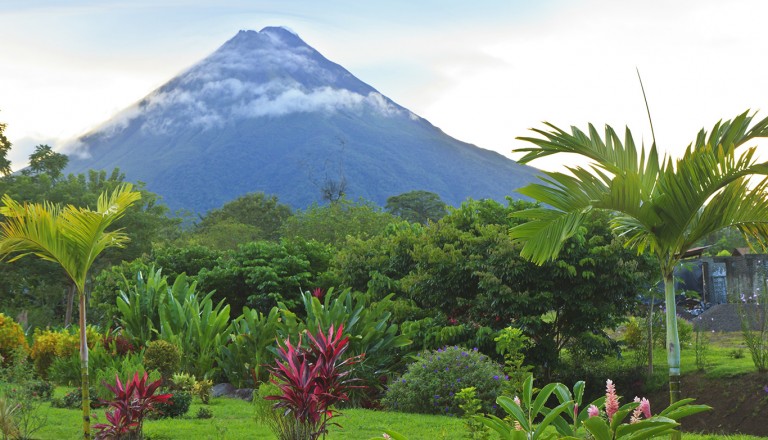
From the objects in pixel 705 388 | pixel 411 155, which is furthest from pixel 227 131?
pixel 705 388

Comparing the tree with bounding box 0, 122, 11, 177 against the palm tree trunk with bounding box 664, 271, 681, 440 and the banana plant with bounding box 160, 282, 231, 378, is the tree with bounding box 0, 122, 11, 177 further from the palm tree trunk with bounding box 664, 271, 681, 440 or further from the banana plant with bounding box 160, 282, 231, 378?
the palm tree trunk with bounding box 664, 271, 681, 440

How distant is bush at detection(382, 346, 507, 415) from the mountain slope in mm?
126240

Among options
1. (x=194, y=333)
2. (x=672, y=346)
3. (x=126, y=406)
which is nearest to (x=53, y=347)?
(x=194, y=333)

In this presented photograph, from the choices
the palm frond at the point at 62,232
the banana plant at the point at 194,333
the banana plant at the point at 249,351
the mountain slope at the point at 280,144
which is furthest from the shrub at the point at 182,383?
the mountain slope at the point at 280,144

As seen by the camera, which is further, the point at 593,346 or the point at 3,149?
the point at 3,149

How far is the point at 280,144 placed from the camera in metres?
162

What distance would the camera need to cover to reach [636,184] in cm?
616

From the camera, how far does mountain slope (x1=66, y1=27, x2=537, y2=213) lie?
147 metres

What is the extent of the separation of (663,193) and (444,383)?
541 cm

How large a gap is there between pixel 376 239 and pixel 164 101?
18179 cm

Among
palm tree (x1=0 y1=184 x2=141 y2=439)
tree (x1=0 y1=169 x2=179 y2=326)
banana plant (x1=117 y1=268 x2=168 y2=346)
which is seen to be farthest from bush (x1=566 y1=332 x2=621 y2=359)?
tree (x1=0 y1=169 x2=179 y2=326)

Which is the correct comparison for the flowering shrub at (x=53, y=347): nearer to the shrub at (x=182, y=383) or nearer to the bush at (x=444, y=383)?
the shrub at (x=182, y=383)

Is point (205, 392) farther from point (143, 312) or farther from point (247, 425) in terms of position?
point (143, 312)

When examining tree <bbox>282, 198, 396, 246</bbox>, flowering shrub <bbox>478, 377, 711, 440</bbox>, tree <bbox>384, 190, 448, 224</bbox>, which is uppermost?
tree <bbox>384, 190, 448, 224</bbox>
